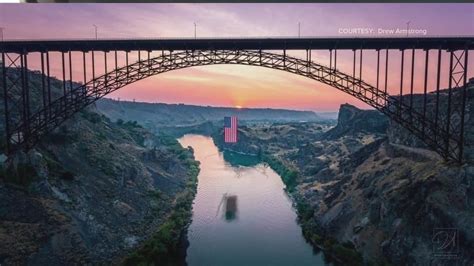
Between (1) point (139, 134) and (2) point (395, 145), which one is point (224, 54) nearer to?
(2) point (395, 145)

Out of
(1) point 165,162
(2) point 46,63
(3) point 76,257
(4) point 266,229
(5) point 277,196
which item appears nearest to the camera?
(3) point 76,257

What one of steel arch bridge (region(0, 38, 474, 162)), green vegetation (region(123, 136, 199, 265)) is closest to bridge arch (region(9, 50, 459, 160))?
steel arch bridge (region(0, 38, 474, 162))

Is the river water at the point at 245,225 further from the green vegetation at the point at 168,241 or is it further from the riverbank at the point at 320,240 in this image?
the green vegetation at the point at 168,241

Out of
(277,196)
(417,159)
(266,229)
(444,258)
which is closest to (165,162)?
(277,196)

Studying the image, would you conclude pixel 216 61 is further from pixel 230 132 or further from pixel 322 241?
pixel 230 132

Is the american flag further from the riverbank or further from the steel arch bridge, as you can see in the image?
the steel arch bridge

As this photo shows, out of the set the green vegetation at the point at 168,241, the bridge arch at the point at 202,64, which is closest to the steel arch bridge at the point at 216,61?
the bridge arch at the point at 202,64
